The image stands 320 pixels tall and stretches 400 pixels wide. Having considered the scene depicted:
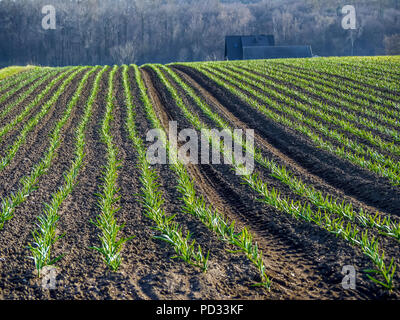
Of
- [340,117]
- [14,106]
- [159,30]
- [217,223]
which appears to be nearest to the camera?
[217,223]

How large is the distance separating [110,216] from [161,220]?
3.14 ft

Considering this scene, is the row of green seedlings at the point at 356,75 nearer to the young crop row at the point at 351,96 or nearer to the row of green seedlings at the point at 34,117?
the young crop row at the point at 351,96

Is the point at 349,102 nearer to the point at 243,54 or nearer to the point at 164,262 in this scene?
the point at 164,262

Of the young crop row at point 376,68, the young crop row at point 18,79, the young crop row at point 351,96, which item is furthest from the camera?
the young crop row at point 18,79

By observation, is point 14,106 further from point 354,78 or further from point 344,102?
point 354,78

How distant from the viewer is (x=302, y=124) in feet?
47.9

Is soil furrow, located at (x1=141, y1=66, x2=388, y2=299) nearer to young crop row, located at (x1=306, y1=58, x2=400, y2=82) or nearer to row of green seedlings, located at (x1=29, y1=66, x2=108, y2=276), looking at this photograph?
row of green seedlings, located at (x1=29, y1=66, x2=108, y2=276)

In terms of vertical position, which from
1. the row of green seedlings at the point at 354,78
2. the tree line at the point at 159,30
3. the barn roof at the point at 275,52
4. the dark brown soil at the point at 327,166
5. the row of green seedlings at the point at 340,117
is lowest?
the dark brown soil at the point at 327,166

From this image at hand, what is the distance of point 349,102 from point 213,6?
89541 mm

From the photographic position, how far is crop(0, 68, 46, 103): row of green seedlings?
21.3 m

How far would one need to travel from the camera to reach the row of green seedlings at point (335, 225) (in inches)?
204

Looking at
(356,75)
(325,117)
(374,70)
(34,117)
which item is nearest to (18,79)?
(34,117)

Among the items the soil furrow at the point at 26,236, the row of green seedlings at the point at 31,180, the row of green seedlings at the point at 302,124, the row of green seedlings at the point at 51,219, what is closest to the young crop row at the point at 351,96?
the row of green seedlings at the point at 302,124

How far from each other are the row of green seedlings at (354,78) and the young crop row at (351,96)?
2.31 ft
